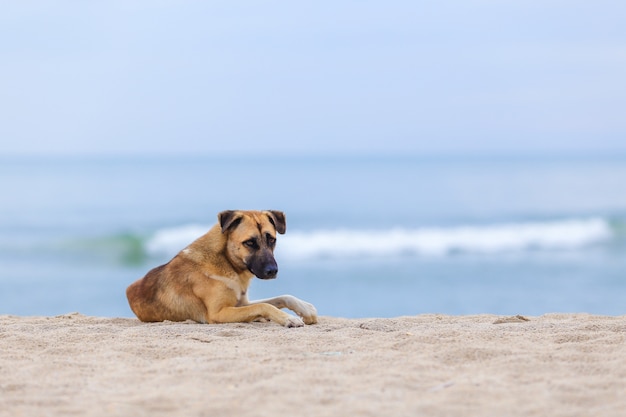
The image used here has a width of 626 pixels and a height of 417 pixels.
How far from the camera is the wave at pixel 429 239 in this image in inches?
975

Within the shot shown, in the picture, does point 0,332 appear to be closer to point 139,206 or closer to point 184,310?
point 184,310

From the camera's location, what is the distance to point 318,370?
171 inches

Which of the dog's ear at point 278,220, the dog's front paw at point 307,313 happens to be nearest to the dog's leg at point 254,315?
the dog's front paw at point 307,313

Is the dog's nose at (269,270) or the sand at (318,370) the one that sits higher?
the dog's nose at (269,270)

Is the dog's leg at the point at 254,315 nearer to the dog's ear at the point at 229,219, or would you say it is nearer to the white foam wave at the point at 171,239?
the dog's ear at the point at 229,219

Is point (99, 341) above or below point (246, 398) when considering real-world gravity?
above

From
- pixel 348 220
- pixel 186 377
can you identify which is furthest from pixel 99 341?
pixel 348 220

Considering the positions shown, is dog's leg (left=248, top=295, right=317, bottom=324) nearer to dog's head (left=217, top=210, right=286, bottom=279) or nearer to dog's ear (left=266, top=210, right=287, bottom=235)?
dog's head (left=217, top=210, right=286, bottom=279)

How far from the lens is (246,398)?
3.80 m

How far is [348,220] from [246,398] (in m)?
27.7

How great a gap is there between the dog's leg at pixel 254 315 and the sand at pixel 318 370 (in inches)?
8.7

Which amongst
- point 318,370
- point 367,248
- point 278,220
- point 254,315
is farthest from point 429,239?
point 318,370

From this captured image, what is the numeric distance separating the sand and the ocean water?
9.39 meters

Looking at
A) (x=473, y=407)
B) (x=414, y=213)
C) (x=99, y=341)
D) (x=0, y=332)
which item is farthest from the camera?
(x=414, y=213)
